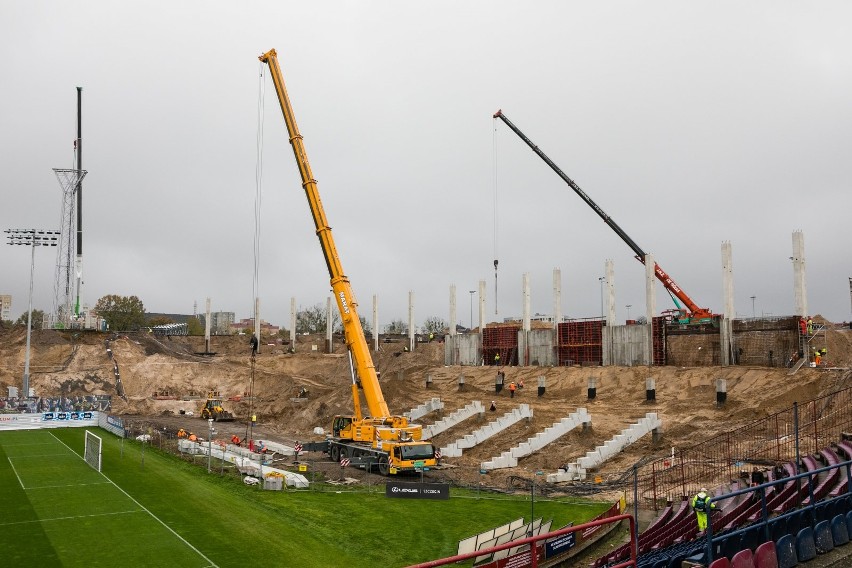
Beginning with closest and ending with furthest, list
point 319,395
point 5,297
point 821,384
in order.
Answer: point 821,384
point 319,395
point 5,297

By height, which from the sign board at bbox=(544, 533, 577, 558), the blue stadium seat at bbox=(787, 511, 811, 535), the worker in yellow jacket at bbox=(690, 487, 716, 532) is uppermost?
the worker in yellow jacket at bbox=(690, 487, 716, 532)

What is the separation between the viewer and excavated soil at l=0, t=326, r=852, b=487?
36438 mm

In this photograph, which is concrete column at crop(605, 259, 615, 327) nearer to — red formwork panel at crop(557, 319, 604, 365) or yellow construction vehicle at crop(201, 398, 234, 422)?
red formwork panel at crop(557, 319, 604, 365)

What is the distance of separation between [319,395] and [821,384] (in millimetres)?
42406

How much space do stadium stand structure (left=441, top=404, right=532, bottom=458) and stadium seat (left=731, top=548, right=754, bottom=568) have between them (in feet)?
94.8

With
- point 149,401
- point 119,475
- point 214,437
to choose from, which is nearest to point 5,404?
point 149,401

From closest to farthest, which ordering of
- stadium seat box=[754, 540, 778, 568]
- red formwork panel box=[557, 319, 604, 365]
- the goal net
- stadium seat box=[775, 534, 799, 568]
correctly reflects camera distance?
stadium seat box=[754, 540, 778, 568] < stadium seat box=[775, 534, 799, 568] < the goal net < red formwork panel box=[557, 319, 604, 365]

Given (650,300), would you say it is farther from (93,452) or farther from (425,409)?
(93,452)

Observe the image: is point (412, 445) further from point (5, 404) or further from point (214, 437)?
point (5, 404)

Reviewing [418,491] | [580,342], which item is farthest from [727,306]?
[418,491]

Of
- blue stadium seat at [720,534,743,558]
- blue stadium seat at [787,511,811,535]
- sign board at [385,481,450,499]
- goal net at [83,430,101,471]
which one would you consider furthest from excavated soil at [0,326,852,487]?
blue stadium seat at [720,534,743,558]

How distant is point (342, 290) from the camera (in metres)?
36.6

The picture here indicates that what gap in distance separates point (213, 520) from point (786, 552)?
1771 centimetres

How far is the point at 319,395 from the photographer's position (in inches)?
2489
